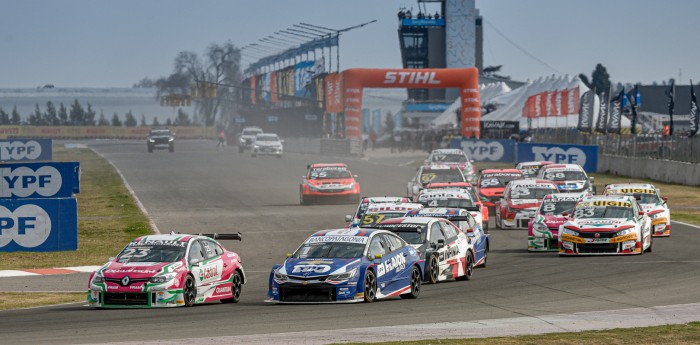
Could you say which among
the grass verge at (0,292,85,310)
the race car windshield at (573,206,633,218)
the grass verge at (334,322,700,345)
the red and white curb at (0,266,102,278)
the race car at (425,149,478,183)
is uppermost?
the race car at (425,149,478,183)

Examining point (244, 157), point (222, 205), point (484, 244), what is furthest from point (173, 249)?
point (244, 157)

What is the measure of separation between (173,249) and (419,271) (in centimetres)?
397

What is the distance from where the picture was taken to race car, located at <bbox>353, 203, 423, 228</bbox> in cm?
2509

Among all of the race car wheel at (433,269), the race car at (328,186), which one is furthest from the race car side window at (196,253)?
the race car at (328,186)

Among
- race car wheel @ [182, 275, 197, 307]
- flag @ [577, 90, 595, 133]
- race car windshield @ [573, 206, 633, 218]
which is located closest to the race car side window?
race car wheel @ [182, 275, 197, 307]

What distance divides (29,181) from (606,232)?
51.8 ft

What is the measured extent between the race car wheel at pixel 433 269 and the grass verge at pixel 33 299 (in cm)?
588

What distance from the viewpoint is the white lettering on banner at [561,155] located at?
59.7 m

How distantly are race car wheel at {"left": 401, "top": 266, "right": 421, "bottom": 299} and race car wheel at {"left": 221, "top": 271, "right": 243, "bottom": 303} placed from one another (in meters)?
2.66

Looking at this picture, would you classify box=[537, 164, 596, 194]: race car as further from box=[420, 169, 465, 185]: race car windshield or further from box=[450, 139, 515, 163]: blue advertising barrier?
box=[450, 139, 515, 163]: blue advertising barrier

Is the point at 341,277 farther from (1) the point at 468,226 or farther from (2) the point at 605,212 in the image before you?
(2) the point at 605,212

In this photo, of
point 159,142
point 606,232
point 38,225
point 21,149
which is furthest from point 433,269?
point 159,142

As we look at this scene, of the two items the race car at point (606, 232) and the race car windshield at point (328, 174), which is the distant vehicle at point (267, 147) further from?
the race car at point (606, 232)

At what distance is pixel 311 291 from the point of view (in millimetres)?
18516
